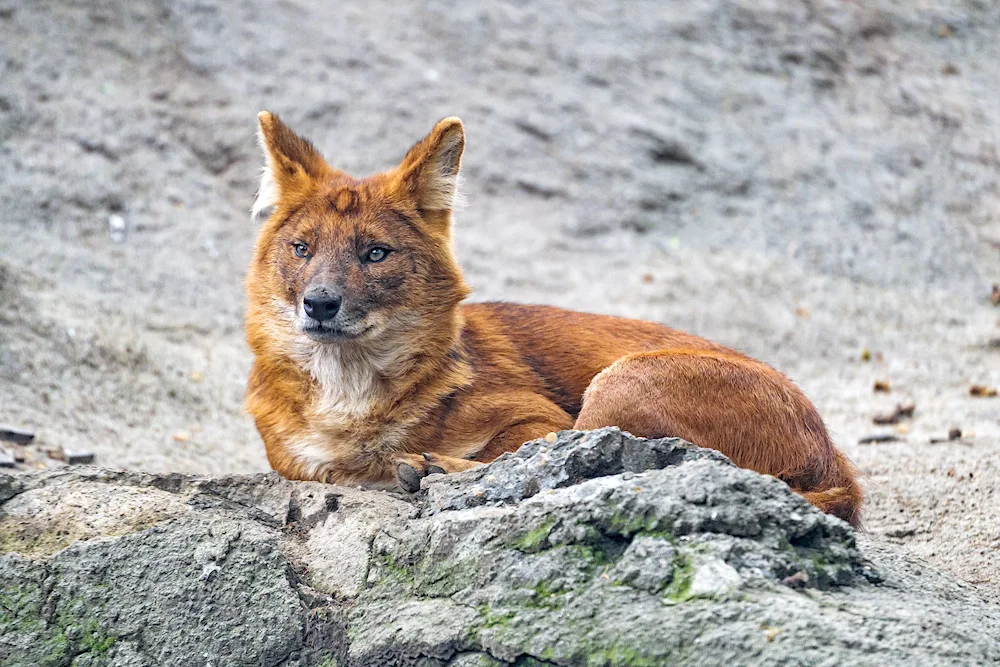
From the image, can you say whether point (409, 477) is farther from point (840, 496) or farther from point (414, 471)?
point (840, 496)

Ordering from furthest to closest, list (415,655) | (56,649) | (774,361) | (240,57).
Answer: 1. (240,57)
2. (774,361)
3. (56,649)
4. (415,655)

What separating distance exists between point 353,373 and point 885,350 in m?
5.72

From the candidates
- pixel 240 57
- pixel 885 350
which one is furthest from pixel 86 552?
pixel 240 57

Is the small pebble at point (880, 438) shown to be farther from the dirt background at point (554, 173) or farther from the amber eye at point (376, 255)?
the amber eye at point (376, 255)

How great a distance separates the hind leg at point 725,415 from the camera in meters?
4.98

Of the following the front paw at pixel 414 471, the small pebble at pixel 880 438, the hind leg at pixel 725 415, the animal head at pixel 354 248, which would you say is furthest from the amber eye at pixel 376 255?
the small pebble at pixel 880 438

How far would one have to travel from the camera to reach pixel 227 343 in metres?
9.02

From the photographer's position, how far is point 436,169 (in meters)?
5.76

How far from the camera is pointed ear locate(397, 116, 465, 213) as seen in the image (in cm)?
568

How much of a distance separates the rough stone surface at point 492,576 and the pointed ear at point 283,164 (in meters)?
1.68

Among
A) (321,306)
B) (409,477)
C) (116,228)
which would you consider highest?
(321,306)

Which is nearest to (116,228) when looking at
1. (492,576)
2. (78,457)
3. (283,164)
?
(78,457)

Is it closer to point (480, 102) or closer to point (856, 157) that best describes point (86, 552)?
point (480, 102)

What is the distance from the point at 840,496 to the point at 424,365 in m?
1.94
